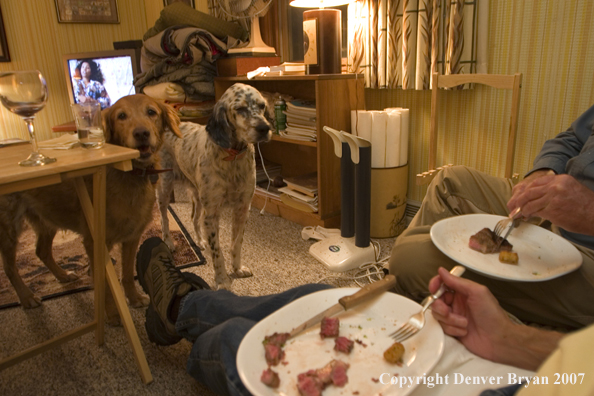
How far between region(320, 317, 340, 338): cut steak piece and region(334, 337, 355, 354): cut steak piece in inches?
0.6

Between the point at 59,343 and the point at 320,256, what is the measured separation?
128 centimetres

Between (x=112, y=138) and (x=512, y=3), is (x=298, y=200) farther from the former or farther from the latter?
(x=512, y=3)

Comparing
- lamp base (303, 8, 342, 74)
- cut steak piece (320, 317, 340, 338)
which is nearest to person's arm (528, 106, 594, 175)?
cut steak piece (320, 317, 340, 338)

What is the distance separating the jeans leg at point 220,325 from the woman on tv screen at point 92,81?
334 cm

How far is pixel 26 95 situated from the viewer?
43.3 inches

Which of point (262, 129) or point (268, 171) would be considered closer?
point (262, 129)

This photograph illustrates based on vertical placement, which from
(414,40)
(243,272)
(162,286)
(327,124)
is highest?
(414,40)

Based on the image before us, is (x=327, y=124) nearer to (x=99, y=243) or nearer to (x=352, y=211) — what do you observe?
(x=352, y=211)

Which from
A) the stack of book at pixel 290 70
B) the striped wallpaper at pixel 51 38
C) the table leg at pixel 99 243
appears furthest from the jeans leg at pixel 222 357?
the striped wallpaper at pixel 51 38

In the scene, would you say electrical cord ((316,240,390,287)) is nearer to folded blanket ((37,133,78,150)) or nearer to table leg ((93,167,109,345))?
table leg ((93,167,109,345))

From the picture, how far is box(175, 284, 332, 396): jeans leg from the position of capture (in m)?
0.91

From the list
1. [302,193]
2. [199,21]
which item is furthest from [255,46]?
[302,193]

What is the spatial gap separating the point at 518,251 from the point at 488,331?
0.50 meters

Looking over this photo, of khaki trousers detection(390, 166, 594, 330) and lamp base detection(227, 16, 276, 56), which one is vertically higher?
lamp base detection(227, 16, 276, 56)
